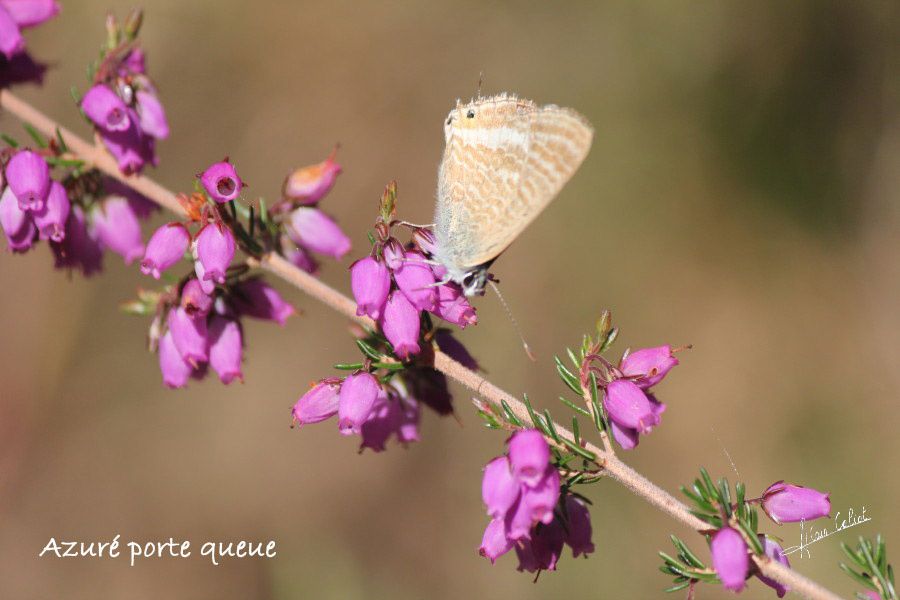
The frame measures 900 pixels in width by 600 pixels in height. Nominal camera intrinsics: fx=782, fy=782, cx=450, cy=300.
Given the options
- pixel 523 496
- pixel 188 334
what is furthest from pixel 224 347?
pixel 523 496

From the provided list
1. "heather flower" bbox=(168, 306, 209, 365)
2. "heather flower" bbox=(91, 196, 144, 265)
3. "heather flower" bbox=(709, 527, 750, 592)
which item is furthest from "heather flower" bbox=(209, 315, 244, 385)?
"heather flower" bbox=(709, 527, 750, 592)

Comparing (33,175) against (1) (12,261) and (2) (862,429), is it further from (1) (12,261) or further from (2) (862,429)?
(2) (862,429)

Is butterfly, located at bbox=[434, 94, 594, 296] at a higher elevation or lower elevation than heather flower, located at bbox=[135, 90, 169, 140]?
higher

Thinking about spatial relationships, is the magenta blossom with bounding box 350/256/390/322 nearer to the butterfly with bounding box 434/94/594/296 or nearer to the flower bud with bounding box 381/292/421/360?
the flower bud with bounding box 381/292/421/360

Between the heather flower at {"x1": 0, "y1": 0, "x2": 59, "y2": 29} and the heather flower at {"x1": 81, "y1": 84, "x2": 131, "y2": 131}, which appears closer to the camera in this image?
the heather flower at {"x1": 81, "y1": 84, "x2": 131, "y2": 131}

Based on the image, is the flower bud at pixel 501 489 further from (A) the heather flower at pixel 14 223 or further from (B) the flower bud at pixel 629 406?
(A) the heather flower at pixel 14 223

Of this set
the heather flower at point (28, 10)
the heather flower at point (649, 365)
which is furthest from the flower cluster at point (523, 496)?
the heather flower at point (28, 10)
